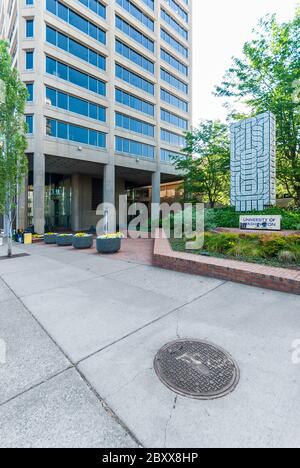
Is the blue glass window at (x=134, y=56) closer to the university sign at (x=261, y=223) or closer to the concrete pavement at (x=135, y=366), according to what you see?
the university sign at (x=261, y=223)

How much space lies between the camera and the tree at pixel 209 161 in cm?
1898

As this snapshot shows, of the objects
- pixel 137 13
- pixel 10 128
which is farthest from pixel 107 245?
pixel 137 13

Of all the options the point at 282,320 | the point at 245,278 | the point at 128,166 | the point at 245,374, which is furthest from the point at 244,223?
the point at 128,166

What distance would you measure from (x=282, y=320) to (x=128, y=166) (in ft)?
79.9

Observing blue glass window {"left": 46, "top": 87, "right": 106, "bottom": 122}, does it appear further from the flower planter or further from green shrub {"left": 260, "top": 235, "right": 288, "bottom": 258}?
green shrub {"left": 260, "top": 235, "right": 288, "bottom": 258}

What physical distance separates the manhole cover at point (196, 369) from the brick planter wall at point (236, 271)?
116 inches

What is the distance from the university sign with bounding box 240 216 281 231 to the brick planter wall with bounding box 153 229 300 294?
510 centimetres

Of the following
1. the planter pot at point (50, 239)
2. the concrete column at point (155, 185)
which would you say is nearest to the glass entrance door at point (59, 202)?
the concrete column at point (155, 185)

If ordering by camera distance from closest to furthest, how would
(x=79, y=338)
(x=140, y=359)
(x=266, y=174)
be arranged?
1. (x=140, y=359)
2. (x=79, y=338)
3. (x=266, y=174)

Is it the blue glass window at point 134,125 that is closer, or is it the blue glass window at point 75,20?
the blue glass window at point 75,20

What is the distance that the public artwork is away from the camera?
12.5m

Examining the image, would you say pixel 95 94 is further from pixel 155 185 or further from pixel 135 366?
pixel 135 366

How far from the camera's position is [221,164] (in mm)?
18547
